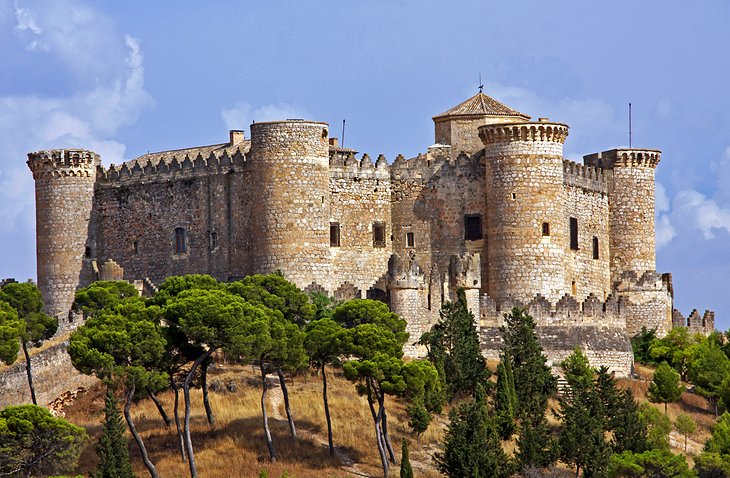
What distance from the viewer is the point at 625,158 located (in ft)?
300

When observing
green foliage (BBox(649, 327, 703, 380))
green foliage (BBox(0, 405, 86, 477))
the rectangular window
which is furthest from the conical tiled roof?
green foliage (BBox(0, 405, 86, 477))

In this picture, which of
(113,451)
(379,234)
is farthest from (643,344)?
(113,451)

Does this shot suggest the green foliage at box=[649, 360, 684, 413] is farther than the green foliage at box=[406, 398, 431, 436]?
Yes

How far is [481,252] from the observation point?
8506cm

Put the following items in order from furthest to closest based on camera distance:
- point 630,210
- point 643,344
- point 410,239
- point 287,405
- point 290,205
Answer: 1. point 630,210
2. point 643,344
3. point 410,239
4. point 290,205
5. point 287,405

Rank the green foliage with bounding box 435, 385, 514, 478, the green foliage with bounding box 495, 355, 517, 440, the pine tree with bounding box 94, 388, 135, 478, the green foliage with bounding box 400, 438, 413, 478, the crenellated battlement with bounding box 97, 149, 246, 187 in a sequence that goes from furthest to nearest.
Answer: the crenellated battlement with bounding box 97, 149, 246, 187, the green foliage with bounding box 495, 355, 517, 440, the green foliage with bounding box 435, 385, 514, 478, the green foliage with bounding box 400, 438, 413, 478, the pine tree with bounding box 94, 388, 135, 478

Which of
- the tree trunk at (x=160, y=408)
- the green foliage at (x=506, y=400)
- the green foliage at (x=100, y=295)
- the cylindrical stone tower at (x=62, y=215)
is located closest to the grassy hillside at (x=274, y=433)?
the tree trunk at (x=160, y=408)

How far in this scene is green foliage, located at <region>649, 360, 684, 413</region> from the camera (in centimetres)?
8256

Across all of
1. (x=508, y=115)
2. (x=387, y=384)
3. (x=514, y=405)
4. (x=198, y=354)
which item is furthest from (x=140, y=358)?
(x=508, y=115)

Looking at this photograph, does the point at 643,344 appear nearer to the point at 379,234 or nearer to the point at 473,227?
the point at 473,227

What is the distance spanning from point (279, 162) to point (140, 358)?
690 inches

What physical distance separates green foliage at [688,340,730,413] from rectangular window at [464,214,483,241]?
10760 mm

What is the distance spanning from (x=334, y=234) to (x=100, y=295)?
10296mm

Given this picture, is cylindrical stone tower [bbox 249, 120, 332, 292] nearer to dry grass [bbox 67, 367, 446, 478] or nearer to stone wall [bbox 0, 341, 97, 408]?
dry grass [bbox 67, 367, 446, 478]
